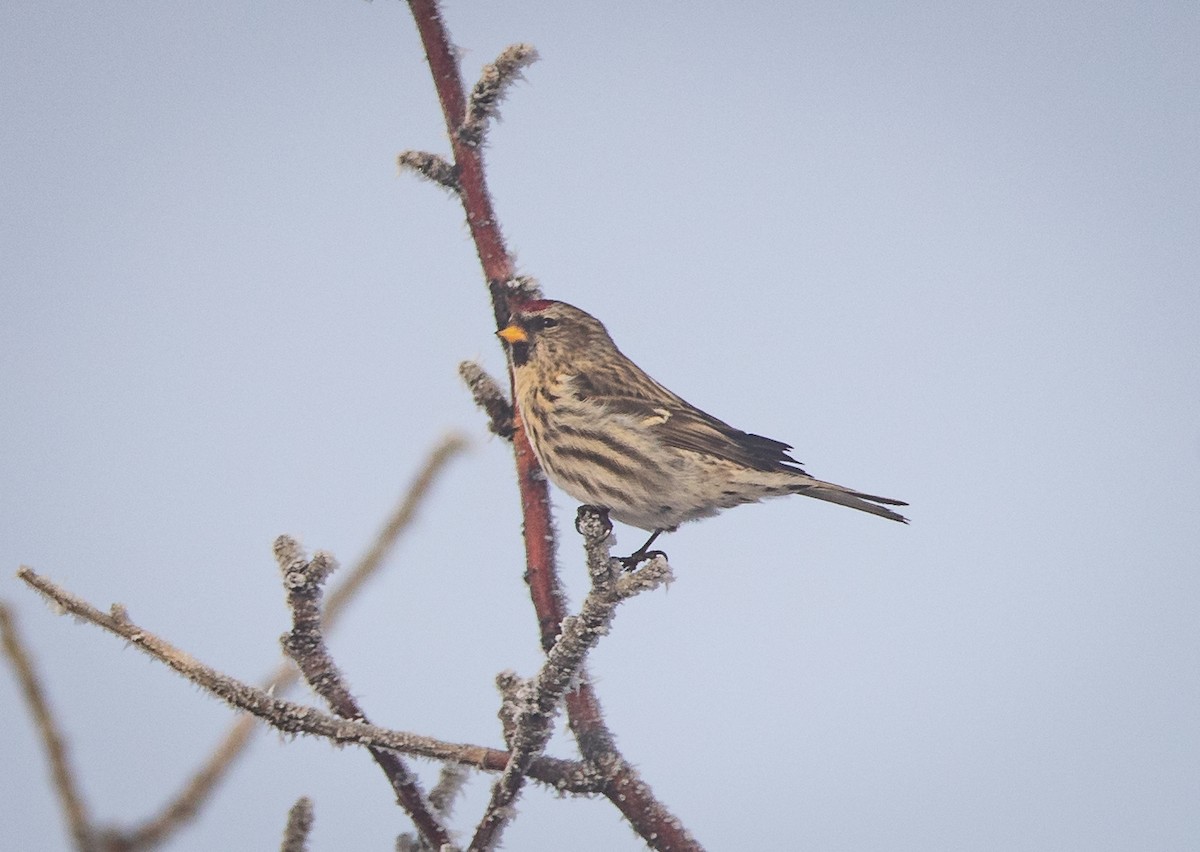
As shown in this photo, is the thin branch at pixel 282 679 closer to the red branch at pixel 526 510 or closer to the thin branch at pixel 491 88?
the red branch at pixel 526 510

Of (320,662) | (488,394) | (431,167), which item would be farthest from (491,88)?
(320,662)

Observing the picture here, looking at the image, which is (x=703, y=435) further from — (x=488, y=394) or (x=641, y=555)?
(x=488, y=394)

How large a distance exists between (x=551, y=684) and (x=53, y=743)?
72 centimetres

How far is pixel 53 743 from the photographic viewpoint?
1.81 m

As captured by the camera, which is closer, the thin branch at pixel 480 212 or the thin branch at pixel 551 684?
the thin branch at pixel 551 684

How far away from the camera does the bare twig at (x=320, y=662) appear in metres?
1.95

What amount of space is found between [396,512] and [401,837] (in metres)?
0.63

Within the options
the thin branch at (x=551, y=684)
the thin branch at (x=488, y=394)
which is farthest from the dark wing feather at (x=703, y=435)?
the thin branch at (x=551, y=684)

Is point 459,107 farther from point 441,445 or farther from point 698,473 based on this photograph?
point 698,473

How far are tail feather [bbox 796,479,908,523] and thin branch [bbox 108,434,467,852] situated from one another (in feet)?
4.28

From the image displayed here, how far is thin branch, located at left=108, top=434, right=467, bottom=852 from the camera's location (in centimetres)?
193

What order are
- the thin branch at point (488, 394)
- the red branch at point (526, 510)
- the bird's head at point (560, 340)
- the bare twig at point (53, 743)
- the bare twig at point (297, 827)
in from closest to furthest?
1. the bare twig at point (53, 743)
2. the bare twig at point (297, 827)
3. the red branch at point (526, 510)
4. the thin branch at point (488, 394)
5. the bird's head at point (560, 340)

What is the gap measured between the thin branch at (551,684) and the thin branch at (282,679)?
15.1 inches

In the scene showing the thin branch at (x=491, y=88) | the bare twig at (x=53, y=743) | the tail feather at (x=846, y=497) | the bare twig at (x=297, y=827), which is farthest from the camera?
the tail feather at (x=846, y=497)
